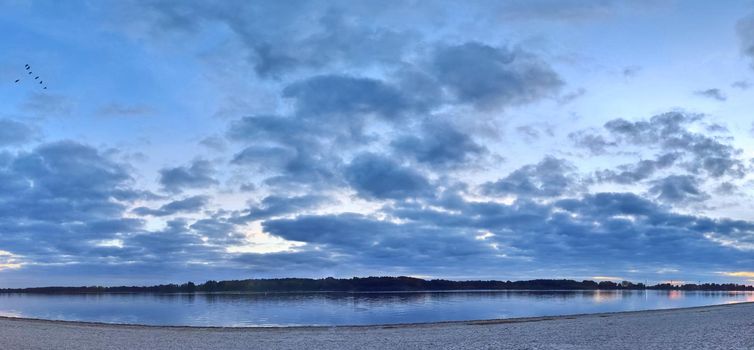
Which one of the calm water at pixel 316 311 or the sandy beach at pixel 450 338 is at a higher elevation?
the sandy beach at pixel 450 338

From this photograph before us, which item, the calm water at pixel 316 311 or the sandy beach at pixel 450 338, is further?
the calm water at pixel 316 311

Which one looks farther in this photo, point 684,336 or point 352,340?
point 352,340

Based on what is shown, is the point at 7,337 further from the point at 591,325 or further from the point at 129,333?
the point at 591,325

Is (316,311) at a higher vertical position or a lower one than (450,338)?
lower

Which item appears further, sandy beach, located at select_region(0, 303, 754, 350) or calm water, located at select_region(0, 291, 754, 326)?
calm water, located at select_region(0, 291, 754, 326)

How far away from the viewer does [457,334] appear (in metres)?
36.4

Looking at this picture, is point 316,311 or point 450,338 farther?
point 316,311

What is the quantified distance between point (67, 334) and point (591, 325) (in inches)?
1343

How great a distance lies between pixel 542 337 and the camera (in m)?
32.7

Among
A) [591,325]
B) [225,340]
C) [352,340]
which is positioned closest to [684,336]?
[591,325]

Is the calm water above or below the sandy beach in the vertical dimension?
below

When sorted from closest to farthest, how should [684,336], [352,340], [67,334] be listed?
1. [684,336]
2. [352,340]
3. [67,334]

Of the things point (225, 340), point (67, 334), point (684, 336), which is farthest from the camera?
point (67, 334)

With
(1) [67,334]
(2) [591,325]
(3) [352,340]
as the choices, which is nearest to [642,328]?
(2) [591,325]
